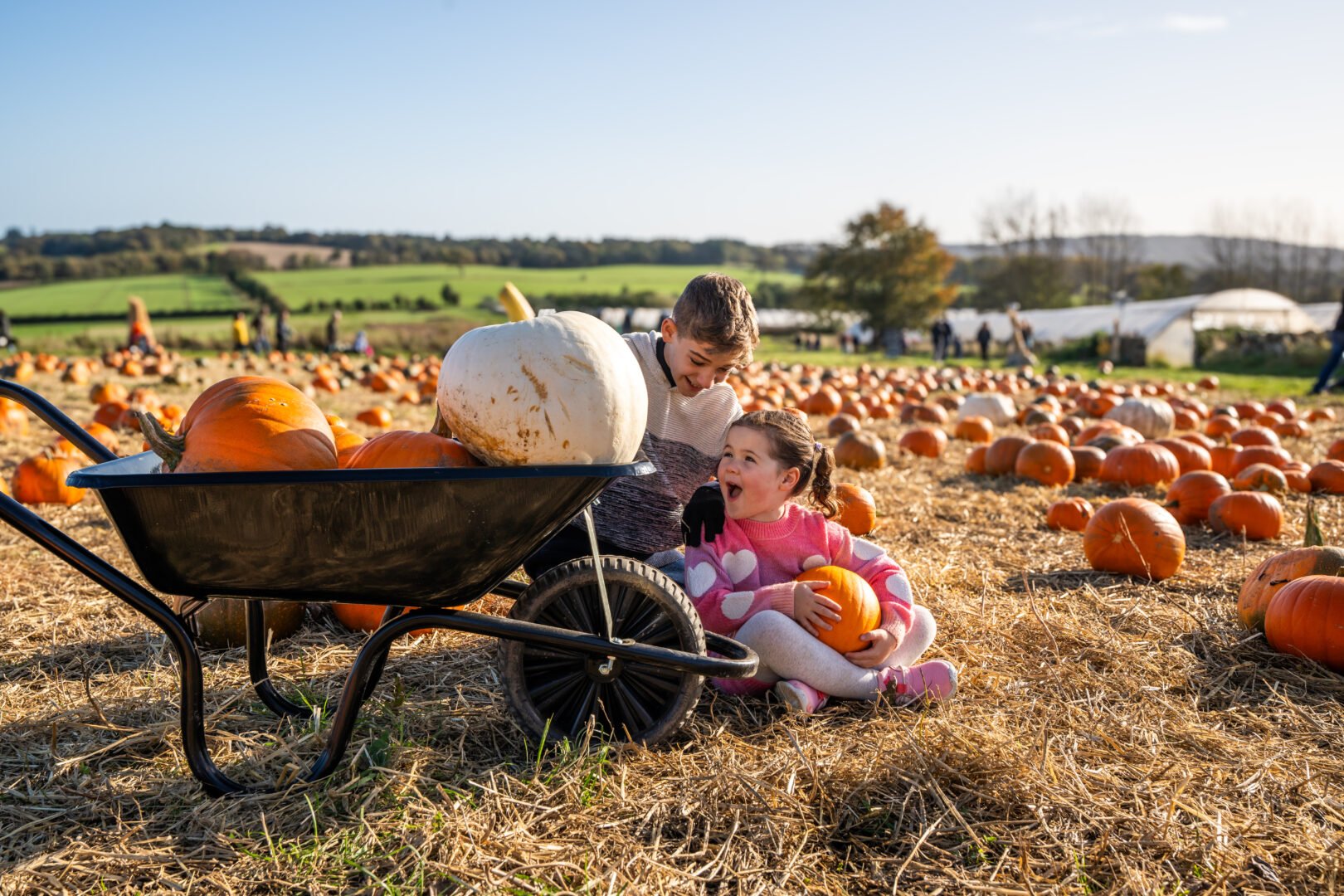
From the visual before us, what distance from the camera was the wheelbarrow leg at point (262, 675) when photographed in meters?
2.70

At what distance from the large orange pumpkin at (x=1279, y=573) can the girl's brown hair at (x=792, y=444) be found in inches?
67.1

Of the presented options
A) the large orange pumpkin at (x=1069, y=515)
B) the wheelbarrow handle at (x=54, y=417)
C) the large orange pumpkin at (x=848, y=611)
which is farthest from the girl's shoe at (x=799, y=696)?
the large orange pumpkin at (x=1069, y=515)

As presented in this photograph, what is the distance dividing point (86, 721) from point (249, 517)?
1.19 metres

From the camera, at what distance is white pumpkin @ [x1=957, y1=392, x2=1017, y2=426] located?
9.92 m

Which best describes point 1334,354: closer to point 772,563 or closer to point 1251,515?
point 1251,515

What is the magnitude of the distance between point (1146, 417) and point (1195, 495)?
381cm

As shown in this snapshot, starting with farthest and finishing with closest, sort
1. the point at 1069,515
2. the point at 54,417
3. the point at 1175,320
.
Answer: the point at 1175,320, the point at 1069,515, the point at 54,417

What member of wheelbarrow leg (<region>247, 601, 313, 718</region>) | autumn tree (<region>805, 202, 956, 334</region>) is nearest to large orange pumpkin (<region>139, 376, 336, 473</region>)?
wheelbarrow leg (<region>247, 601, 313, 718</region>)

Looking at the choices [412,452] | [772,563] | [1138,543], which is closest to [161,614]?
[412,452]

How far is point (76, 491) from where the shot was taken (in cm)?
587

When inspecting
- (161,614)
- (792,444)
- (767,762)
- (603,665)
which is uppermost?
(792,444)

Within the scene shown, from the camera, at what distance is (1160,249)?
80562 mm

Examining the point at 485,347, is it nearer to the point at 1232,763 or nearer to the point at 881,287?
the point at 1232,763

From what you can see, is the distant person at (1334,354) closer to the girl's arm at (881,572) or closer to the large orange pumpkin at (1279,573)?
the large orange pumpkin at (1279,573)
